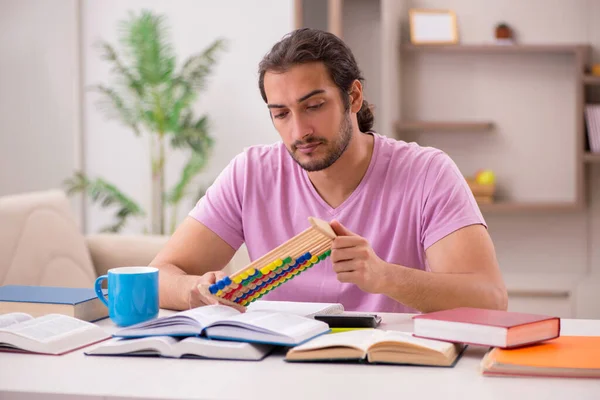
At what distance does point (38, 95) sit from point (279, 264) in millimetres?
3709

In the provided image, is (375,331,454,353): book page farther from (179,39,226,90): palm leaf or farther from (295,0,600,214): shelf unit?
(179,39,226,90): palm leaf

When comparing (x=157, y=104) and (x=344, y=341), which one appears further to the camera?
(x=157, y=104)

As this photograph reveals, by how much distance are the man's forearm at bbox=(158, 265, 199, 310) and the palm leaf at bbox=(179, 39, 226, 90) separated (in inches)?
105

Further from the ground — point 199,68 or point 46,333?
point 199,68

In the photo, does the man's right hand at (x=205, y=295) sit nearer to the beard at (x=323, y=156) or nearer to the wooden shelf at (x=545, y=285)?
the beard at (x=323, y=156)

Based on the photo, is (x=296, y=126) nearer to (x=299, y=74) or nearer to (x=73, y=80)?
(x=299, y=74)

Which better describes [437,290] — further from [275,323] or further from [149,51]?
[149,51]

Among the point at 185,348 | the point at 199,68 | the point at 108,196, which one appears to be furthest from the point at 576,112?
the point at 185,348

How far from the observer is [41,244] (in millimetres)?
2838

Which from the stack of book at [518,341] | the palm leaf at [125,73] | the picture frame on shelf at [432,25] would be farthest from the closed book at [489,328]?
the palm leaf at [125,73]

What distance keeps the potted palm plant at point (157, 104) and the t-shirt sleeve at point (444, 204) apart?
256 cm

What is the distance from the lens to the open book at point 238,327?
1.40 m

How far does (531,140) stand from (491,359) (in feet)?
10.1

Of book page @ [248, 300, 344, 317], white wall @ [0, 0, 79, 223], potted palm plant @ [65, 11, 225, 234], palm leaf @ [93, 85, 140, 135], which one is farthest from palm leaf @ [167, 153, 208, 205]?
book page @ [248, 300, 344, 317]
